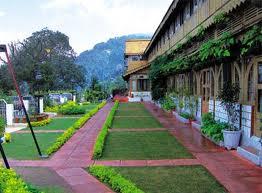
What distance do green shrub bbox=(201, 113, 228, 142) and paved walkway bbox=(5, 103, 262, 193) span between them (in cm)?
25

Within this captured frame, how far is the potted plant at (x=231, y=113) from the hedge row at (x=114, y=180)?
3.82 m

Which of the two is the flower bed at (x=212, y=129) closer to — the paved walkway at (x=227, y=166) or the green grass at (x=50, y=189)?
the paved walkway at (x=227, y=166)

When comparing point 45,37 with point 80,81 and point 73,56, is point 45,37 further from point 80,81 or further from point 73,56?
point 80,81

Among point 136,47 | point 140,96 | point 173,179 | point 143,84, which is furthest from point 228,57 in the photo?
point 136,47

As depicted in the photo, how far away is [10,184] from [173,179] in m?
3.09

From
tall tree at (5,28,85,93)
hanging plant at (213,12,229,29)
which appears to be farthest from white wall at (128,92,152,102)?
hanging plant at (213,12,229,29)

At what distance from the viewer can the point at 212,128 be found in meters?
10.8

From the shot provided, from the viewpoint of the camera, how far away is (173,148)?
9703 millimetres

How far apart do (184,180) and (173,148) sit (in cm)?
317

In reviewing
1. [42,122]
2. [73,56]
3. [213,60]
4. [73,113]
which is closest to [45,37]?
[73,56]

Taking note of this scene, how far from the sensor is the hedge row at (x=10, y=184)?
438 cm

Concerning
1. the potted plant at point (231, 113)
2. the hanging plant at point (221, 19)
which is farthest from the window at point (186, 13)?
the potted plant at point (231, 113)

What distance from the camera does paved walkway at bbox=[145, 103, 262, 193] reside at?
6.19m

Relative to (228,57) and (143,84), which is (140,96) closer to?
(143,84)
